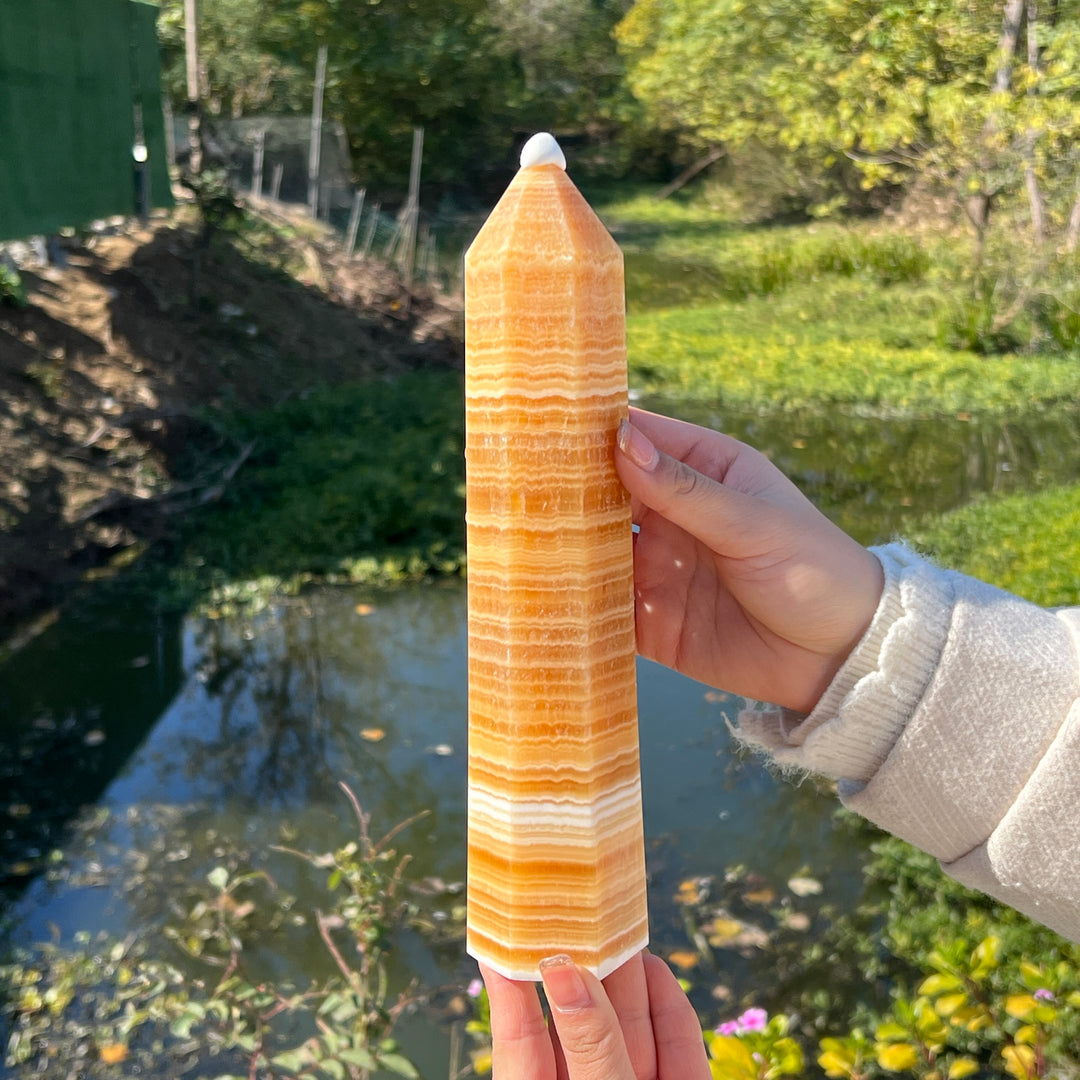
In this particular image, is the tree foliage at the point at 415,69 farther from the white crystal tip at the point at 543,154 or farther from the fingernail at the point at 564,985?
the fingernail at the point at 564,985

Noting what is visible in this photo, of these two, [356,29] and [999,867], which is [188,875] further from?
[356,29]

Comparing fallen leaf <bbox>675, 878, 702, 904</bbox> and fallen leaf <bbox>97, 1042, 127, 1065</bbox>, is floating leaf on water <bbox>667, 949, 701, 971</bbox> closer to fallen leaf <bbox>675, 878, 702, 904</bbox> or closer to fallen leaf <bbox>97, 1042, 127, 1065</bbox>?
fallen leaf <bbox>675, 878, 702, 904</bbox>

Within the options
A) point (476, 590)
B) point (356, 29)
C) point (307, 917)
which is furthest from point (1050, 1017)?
point (356, 29)

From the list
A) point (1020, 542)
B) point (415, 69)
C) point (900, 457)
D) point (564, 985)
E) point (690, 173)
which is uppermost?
point (415, 69)

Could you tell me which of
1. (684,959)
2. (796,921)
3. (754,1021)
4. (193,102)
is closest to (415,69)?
(193,102)

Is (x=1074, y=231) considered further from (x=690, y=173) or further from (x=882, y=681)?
(x=690, y=173)

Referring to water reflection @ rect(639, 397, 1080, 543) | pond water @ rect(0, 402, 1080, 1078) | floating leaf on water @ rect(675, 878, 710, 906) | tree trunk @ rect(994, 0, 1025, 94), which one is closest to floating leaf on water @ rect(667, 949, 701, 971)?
pond water @ rect(0, 402, 1080, 1078)
